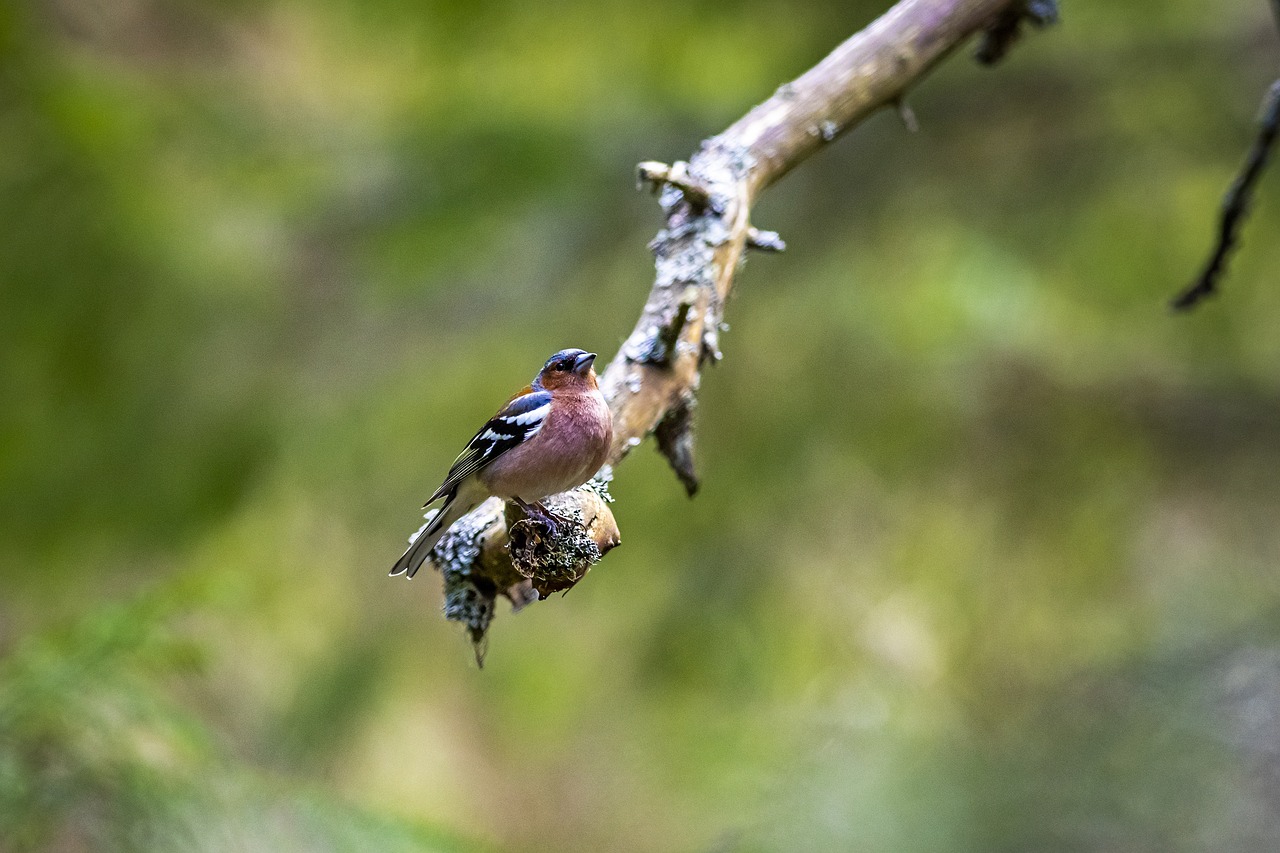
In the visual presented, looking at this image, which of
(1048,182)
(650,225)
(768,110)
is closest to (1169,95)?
(1048,182)

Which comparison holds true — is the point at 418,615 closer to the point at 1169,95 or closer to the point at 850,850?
the point at 850,850

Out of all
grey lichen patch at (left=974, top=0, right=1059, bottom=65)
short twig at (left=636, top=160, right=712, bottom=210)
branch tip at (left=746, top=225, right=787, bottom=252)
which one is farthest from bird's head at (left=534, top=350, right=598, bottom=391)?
grey lichen patch at (left=974, top=0, right=1059, bottom=65)

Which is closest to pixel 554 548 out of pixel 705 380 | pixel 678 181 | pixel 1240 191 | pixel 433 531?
pixel 433 531

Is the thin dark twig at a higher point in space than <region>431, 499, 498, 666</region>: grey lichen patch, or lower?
higher

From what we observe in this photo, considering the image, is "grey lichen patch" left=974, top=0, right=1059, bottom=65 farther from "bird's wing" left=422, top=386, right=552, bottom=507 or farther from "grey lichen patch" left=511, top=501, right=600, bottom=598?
"grey lichen patch" left=511, top=501, right=600, bottom=598

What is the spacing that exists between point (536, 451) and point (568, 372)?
1.17 ft

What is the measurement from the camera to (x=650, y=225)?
419 centimetres

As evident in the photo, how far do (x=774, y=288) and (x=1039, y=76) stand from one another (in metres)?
1.30

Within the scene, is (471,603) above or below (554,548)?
above

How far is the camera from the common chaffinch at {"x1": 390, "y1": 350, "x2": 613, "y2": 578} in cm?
220

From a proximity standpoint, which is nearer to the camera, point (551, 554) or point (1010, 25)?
point (551, 554)

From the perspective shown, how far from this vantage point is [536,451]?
221 centimetres

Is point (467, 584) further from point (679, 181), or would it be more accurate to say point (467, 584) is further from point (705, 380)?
point (705, 380)

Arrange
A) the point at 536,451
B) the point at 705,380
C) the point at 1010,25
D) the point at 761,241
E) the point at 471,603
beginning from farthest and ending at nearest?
the point at 705,380 < the point at 1010,25 < the point at 761,241 < the point at 471,603 < the point at 536,451
